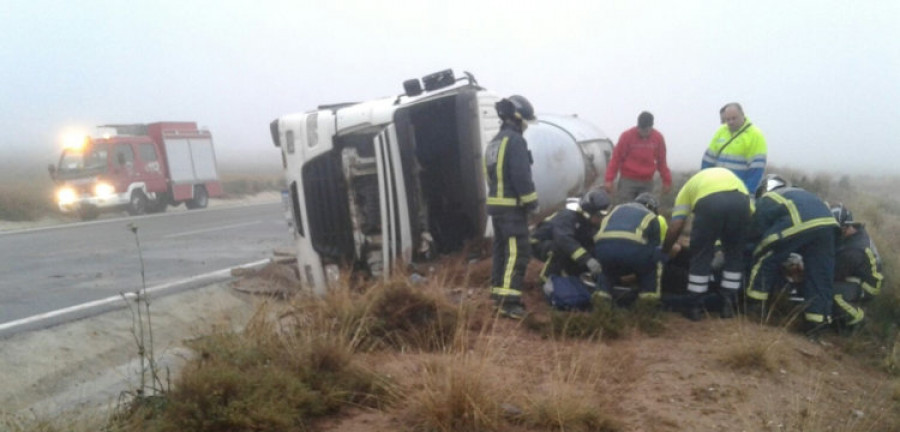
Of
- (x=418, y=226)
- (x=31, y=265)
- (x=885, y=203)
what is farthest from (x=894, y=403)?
(x=885, y=203)

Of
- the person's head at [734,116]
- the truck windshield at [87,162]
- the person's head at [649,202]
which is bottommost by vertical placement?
the person's head at [649,202]

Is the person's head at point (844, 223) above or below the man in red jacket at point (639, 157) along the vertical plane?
below

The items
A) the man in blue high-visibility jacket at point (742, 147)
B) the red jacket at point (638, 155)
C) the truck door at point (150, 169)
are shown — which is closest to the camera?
the man in blue high-visibility jacket at point (742, 147)

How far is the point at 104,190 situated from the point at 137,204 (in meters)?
1.24

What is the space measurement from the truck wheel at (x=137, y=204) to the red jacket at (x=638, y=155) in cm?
1579

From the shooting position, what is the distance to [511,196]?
18.0 ft

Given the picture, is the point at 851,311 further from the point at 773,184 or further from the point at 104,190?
the point at 104,190

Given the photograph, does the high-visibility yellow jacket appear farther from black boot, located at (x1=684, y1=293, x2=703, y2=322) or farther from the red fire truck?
the red fire truck

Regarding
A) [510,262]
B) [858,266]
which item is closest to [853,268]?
[858,266]

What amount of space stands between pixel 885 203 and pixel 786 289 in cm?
1308

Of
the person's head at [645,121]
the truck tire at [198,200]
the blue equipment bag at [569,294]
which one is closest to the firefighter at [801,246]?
the blue equipment bag at [569,294]

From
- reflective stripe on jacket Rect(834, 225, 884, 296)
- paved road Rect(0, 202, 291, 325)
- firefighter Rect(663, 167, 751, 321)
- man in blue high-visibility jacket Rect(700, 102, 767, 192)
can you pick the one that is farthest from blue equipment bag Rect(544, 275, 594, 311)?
paved road Rect(0, 202, 291, 325)

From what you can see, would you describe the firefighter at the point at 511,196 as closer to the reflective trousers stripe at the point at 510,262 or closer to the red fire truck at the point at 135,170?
the reflective trousers stripe at the point at 510,262

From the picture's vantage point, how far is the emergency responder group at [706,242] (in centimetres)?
529
